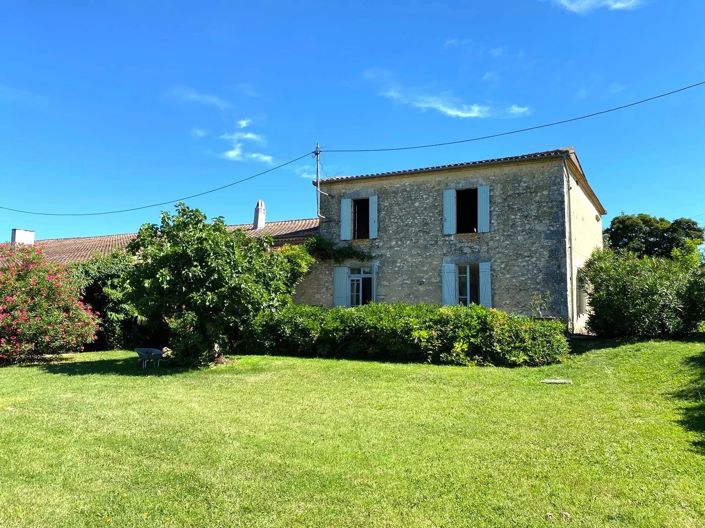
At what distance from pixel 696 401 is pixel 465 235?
339 inches

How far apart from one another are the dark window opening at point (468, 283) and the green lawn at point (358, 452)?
6225 mm

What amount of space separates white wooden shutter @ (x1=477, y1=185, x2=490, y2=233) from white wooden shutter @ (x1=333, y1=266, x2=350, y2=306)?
4.45 m

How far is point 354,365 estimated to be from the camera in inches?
394

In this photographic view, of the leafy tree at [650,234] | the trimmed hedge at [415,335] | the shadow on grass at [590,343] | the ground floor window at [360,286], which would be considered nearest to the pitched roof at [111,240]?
the ground floor window at [360,286]

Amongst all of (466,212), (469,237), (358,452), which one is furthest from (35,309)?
(466,212)

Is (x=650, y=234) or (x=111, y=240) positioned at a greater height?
(x=650, y=234)

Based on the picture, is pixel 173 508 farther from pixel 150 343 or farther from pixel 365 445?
pixel 150 343

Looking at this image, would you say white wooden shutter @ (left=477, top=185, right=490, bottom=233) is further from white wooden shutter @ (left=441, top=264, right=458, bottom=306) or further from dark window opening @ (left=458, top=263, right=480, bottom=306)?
white wooden shutter @ (left=441, top=264, right=458, bottom=306)

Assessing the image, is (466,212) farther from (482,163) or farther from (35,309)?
(35,309)

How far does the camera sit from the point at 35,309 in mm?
11500

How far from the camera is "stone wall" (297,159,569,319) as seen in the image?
13.5m

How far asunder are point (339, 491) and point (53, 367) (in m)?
9.42

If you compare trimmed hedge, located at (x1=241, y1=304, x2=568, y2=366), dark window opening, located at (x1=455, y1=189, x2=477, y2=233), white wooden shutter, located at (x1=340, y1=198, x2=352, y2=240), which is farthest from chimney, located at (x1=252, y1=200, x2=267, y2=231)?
trimmed hedge, located at (x1=241, y1=304, x2=568, y2=366)

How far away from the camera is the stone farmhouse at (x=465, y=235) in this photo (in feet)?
44.4
